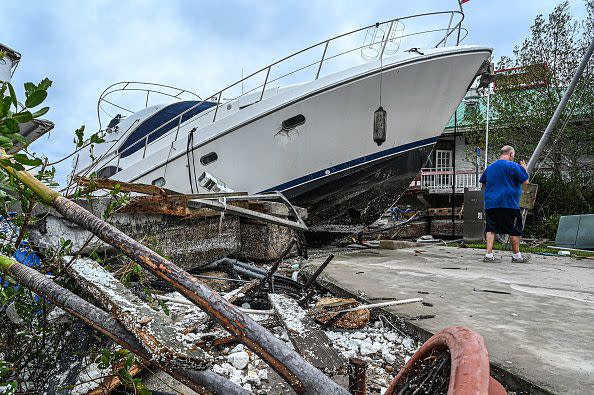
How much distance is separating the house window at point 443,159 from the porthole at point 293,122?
18.0m

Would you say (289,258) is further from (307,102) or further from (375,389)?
(375,389)

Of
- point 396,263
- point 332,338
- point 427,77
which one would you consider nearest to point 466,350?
point 332,338

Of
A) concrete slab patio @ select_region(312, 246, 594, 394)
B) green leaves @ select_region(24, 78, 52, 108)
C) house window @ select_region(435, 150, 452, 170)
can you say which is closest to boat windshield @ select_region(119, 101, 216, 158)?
concrete slab patio @ select_region(312, 246, 594, 394)

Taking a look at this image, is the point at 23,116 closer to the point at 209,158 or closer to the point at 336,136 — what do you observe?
the point at 336,136

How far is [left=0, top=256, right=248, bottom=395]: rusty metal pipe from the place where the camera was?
1082mm

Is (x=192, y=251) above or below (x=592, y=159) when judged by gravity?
below

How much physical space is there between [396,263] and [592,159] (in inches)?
545

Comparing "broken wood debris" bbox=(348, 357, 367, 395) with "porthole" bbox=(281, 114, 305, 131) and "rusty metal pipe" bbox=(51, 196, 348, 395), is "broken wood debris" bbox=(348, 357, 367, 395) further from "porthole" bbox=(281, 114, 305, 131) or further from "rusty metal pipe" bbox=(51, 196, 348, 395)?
"porthole" bbox=(281, 114, 305, 131)

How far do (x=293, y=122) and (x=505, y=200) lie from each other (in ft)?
11.7

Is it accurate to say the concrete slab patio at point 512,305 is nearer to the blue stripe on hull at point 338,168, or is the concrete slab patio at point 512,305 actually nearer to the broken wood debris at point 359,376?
the broken wood debris at point 359,376

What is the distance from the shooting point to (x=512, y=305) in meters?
2.94

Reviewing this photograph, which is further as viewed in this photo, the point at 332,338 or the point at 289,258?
the point at 289,258

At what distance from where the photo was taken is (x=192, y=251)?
4.71 metres

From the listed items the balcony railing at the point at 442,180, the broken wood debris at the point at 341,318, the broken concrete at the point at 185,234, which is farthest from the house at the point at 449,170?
the broken wood debris at the point at 341,318
